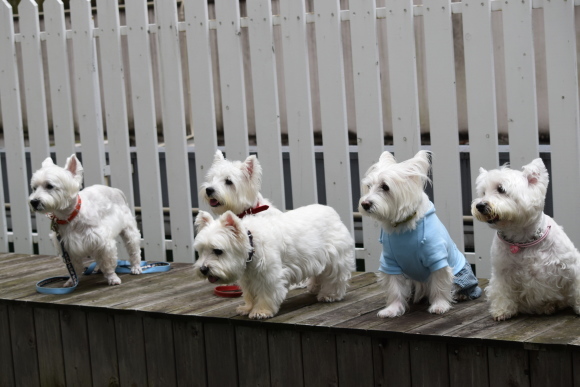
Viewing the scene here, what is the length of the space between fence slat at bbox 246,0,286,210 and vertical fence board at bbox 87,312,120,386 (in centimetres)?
157

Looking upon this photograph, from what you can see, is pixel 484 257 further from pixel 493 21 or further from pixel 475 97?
pixel 493 21

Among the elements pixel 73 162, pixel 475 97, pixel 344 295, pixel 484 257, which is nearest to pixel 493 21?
pixel 475 97

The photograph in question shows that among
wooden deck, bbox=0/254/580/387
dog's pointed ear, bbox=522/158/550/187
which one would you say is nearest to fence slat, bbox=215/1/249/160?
wooden deck, bbox=0/254/580/387

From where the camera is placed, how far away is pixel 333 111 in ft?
19.1

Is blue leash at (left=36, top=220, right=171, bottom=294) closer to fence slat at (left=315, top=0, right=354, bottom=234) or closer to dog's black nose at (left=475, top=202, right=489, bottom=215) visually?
fence slat at (left=315, top=0, right=354, bottom=234)

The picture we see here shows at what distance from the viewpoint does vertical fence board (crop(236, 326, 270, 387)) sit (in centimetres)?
450

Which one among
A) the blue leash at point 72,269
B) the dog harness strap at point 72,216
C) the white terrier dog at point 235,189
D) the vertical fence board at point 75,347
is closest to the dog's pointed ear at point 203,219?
the white terrier dog at point 235,189

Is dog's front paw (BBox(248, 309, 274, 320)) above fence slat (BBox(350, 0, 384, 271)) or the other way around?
the other way around

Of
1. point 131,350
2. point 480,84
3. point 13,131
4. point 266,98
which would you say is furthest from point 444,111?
point 13,131

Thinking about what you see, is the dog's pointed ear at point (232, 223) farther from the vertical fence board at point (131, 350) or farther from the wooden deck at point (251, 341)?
the vertical fence board at point (131, 350)

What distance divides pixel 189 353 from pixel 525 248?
1921mm

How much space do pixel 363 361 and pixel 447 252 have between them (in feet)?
2.33

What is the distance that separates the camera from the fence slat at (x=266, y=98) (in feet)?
19.6

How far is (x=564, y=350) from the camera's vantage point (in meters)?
3.66
